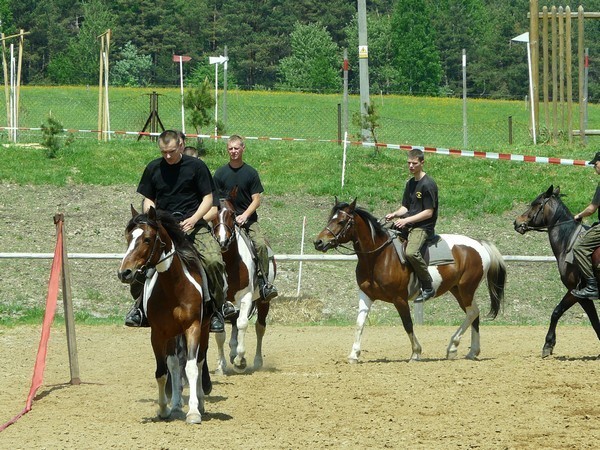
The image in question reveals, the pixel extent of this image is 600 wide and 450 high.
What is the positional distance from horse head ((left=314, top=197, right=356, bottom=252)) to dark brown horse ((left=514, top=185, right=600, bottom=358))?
237 centimetres

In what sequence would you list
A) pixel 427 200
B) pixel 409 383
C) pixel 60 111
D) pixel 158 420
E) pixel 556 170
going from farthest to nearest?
pixel 60 111
pixel 556 170
pixel 427 200
pixel 409 383
pixel 158 420

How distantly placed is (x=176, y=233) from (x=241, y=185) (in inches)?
145

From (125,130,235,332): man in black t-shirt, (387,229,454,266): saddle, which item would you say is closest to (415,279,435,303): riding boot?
(387,229,454,266): saddle

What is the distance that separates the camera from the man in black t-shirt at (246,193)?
43.2 ft

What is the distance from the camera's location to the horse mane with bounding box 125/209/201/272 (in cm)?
916

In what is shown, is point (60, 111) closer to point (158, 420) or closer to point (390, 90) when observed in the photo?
point (390, 90)

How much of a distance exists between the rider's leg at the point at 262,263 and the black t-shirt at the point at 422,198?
1.89 metres

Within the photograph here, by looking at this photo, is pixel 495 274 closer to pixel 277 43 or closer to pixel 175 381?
pixel 175 381

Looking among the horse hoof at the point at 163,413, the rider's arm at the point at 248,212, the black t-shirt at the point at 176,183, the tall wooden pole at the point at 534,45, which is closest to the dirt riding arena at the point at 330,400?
Answer: the horse hoof at the point at 163,413

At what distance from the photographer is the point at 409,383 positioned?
11297 millimetres

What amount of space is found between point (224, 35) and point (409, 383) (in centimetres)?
8647

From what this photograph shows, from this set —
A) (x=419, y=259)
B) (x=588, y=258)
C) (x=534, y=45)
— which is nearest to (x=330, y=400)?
(x=419, y=259)

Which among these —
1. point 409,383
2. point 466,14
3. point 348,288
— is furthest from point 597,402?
point 466,14

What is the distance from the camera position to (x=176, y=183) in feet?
33.2
